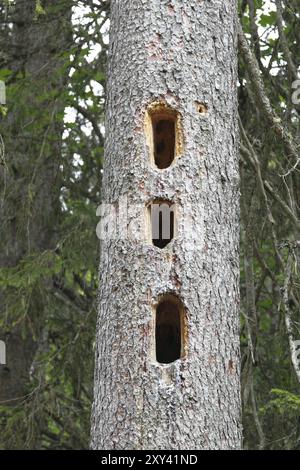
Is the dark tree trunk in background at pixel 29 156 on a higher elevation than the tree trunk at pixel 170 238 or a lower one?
higher

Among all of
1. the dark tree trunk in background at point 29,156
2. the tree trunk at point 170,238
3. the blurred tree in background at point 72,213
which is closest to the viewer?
the tree trunk at point 170,238

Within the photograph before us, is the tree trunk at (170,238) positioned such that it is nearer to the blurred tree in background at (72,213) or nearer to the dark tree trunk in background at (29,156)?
the blurred tree in background at (72,213)

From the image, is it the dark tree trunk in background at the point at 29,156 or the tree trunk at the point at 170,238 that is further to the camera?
the dark tree trunk in background at the point at 29,156

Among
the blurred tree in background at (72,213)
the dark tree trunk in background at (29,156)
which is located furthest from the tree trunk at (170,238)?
the dark tree trunk in background at (29,156)

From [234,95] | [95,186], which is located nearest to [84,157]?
[95,186]

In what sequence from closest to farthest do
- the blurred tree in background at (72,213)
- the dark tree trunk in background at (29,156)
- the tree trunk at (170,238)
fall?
the tree trunk at (170,238), the blurred tree in background at (72,213), the dark tree trunk in background at (29,156)

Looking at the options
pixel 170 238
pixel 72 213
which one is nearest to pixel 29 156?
pixel 72 213

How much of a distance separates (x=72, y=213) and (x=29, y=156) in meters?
0.67

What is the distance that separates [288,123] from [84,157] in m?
2.86

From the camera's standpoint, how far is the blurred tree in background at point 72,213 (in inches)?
258

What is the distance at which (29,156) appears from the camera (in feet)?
27.6

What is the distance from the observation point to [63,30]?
8.20m

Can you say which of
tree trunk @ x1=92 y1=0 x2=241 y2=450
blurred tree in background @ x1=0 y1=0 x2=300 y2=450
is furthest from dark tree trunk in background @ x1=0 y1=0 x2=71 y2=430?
tree trunk @ x1=92 y1=0 x2=241 y2=450

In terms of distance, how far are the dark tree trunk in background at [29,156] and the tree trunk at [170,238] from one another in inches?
127
